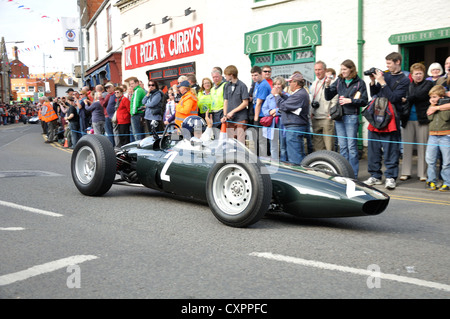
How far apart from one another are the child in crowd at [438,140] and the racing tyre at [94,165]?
514 centimetres

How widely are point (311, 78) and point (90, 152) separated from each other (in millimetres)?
7702

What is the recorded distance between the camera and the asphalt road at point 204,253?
350cm

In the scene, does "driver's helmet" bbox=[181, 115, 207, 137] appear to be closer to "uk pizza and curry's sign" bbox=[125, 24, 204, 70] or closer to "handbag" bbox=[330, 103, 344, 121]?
"handbag" bbox=[330, 103, 344, 121]

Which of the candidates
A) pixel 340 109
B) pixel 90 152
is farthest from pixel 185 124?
pixel 340 109

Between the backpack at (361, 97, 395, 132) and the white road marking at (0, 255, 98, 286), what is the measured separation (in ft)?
19.1

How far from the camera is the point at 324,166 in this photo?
636 cm

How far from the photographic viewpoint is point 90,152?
24.3 ft

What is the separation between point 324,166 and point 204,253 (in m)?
2.57

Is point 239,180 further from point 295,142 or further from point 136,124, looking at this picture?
point 136,124

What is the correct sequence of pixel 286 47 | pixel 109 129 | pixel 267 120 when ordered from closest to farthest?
pixel 267 120, pixel 286 47, pixel 109 129

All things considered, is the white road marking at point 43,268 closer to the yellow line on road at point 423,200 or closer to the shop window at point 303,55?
the yellow line on road at point 423,200

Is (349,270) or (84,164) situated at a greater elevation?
(84,164)

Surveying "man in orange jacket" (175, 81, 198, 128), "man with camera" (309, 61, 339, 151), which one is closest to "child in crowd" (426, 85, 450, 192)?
"man with camera" (309, 61, 339, 151)

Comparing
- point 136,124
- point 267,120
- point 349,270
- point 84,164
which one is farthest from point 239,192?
point 136,124
